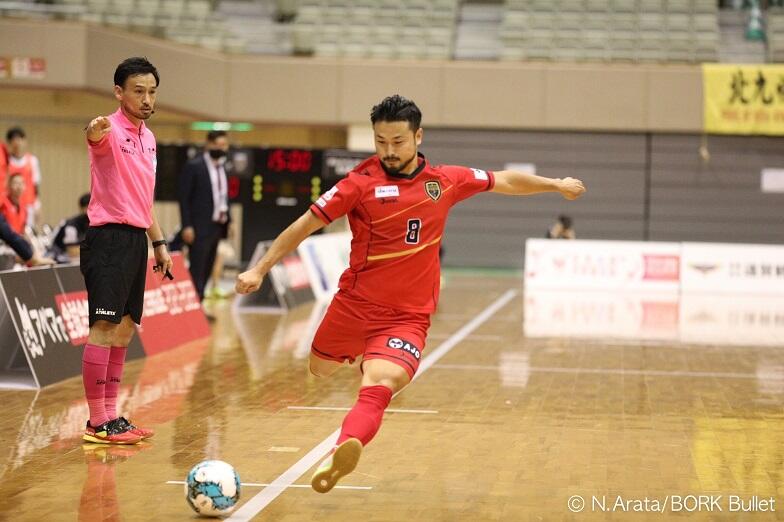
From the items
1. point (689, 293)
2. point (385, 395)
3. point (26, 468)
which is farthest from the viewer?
point (689, 293)

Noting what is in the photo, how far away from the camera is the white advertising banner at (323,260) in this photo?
17.4 m

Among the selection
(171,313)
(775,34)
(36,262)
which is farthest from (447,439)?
(775,34)

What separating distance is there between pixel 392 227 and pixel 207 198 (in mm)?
8731

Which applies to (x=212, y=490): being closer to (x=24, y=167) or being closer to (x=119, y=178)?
(x=119, y=178)

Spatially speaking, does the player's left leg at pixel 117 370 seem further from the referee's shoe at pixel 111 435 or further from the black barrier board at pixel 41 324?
the black barrier board at pixel 41 324

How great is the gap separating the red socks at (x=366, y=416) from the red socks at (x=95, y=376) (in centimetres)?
212

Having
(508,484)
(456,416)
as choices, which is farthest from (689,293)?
(508,484)

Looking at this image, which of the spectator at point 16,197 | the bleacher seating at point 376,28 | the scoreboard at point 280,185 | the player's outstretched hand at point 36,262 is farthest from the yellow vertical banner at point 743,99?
the player's outstretched hand at point 36,262

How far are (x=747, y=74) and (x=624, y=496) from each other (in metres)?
22.3

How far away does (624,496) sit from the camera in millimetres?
5867

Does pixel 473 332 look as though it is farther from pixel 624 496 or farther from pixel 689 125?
pixel 689 125

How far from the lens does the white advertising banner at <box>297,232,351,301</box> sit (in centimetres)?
1741

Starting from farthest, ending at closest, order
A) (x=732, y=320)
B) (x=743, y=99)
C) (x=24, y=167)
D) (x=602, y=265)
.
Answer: (x=743, y=99) → (x=602, y=265) → (x=24, y=167) → (x=732, y=320)

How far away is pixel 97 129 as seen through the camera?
21.2 ft
